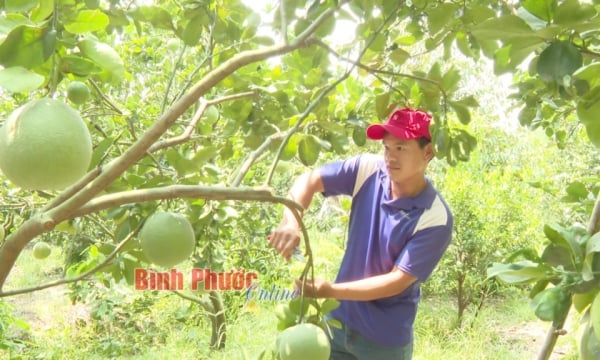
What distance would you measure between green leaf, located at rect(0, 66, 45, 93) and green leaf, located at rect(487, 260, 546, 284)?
69cm

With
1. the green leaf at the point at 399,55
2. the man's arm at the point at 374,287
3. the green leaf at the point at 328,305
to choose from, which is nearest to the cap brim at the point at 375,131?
the green leaf at the point at 399,55

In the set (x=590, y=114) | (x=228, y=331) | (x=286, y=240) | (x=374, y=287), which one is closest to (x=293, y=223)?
(x=286, y=240)

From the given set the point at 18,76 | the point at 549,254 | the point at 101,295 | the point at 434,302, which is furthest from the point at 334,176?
the point at 434,302

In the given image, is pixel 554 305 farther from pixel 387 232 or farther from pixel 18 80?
pixel 387 232

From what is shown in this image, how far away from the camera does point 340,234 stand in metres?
4.39

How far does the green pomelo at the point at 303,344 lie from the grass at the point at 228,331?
2.78 meters

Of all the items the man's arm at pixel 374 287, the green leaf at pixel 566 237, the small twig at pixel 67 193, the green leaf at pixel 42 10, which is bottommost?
the man's arm at pixel 374 287

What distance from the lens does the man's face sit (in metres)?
1.88

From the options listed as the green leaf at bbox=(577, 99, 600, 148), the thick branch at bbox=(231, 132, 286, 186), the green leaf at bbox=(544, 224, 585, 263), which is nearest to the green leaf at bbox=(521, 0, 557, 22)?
the green leaf at bbox=(577, 99, 600, 148)

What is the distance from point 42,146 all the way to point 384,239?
4.56 ft

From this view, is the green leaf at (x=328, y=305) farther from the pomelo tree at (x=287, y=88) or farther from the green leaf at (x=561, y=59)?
the green leaf at (x=561, y=59)

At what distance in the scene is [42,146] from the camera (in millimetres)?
757

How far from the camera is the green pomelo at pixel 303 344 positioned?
1043 millimetres

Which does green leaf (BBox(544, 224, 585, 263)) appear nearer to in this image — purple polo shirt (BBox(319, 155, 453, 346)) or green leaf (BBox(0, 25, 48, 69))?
green leaf (BBox(0, 25, 48, 69))
